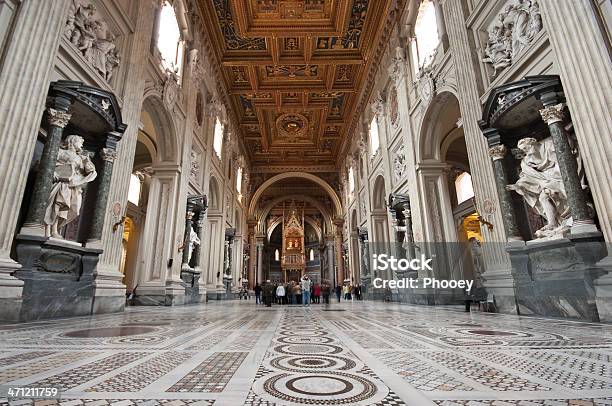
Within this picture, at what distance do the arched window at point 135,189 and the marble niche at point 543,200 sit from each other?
44.7 ft

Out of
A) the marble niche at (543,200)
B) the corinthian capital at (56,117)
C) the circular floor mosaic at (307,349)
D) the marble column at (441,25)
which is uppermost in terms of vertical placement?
the marble column at (441,25)

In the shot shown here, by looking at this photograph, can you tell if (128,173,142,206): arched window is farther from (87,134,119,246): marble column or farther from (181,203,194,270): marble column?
(87,134,119,246): marble column

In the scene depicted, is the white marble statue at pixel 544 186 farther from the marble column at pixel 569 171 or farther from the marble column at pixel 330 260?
the marble column at pixel 330 260

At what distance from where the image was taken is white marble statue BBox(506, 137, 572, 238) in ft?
13.9

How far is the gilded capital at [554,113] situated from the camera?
406 centimetres

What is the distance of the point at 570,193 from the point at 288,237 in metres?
25.5

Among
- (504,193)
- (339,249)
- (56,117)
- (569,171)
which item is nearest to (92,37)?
(56,117)

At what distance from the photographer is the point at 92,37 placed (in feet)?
17.3

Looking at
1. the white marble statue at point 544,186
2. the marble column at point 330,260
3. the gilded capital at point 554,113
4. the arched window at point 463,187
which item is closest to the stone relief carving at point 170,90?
the white marble statue at point 544,186

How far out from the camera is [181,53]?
9.28 m

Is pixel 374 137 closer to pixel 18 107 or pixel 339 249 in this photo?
pixel 339 249

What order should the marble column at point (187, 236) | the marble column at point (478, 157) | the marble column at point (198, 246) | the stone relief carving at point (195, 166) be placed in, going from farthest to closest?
the stone relief carving at point (195, 166), the marble column at point (198, 246), the marble column at point (187, 236), the marble column at point (478, 157)

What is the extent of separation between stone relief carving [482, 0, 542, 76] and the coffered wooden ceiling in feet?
20.0

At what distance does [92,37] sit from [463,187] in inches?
525
